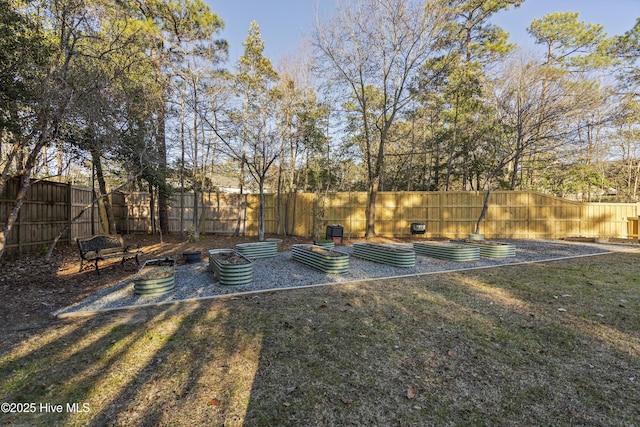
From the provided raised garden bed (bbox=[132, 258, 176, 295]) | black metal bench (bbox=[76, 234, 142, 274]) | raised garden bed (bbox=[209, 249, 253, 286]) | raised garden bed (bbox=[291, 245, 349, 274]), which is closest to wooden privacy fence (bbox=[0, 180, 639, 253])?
raised garden bed (bbox=[291, 245, 349, 274])

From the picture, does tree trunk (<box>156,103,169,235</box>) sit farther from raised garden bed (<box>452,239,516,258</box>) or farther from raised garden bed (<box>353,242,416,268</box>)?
raised garden bed (<box>452,239,516,258</box>)

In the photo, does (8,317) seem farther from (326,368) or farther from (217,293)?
(326,368)

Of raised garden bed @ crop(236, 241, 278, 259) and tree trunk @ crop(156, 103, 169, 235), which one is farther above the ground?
tree trunk @ crop(156, 103, 169, 235)

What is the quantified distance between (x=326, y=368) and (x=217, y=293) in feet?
8.72

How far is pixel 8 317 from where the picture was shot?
136 inches

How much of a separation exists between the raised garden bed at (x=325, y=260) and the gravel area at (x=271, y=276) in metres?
0.13

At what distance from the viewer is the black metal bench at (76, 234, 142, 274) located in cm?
555

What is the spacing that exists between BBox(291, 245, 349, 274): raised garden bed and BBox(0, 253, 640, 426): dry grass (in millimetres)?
1570

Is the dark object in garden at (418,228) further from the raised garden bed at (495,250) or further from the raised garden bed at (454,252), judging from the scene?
the raised garden bed at (454,252)

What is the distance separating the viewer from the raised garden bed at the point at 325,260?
18.7 ft

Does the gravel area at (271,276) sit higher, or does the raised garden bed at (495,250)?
the raised garden bed at (495,250)

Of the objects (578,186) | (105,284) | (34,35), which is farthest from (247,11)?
(578,186)

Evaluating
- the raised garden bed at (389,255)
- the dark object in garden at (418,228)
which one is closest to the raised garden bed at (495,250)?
the raised garden bed at (389,255)

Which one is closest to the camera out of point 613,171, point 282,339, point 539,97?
point 282,339
